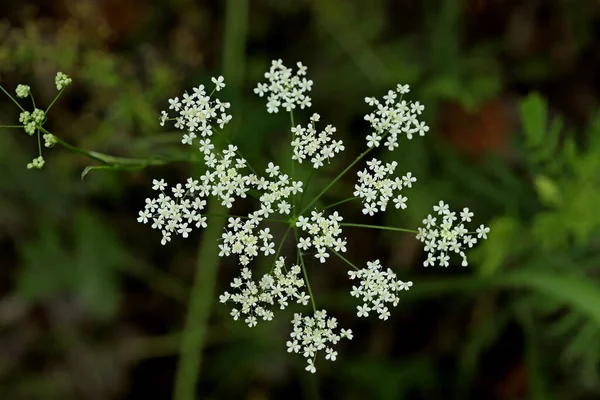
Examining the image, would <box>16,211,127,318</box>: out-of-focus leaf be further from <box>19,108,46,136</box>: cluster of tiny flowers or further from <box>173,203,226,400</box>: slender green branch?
<box>19,108,46,136</box>: cluster of tiny flowers

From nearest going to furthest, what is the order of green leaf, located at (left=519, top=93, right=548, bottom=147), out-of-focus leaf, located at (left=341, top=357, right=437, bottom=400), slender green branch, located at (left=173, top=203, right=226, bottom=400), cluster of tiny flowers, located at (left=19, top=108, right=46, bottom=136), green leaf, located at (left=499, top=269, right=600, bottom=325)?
cluster of tiny flowers, located at (left=19, top=108, right=46, bottom=136) < green leaf, located at (left=499, top=269, right=600, bottom=325) < green leaf, located at (left=519, top=93, right=548, bottom=147) < slender green branch, located at (left=173, top=203, right=226, bottom=400) < out-of-focus leaf, located at (left=341, top=357, right=437, bottom=400)

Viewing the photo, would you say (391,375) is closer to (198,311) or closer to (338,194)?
(338,194)

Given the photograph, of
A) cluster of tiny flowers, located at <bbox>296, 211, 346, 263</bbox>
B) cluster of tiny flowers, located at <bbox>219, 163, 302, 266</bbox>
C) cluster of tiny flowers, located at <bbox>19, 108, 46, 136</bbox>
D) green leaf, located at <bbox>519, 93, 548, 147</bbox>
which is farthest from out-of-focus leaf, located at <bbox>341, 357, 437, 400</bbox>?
cluster of tiny flowers, located at <bbox>19, 108, 46, 136</bbox>

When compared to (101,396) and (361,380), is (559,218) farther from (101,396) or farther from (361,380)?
(101,396)

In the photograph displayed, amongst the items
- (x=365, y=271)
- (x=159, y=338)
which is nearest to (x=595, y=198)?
(x=365, y=271)

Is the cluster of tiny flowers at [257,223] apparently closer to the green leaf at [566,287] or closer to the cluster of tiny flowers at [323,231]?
the cluster of tiny flowers at [323,231]

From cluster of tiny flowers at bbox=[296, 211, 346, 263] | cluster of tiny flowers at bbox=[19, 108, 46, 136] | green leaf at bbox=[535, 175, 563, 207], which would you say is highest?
green leaf at bbox=[535, 175, 563, 207]
